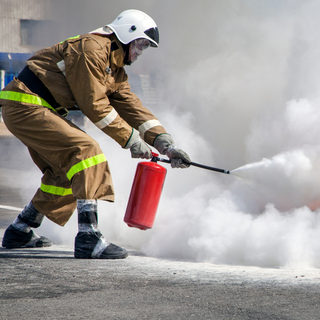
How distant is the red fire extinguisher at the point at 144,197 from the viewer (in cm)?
295

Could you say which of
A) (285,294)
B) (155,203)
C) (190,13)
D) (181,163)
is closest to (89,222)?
(155,203)

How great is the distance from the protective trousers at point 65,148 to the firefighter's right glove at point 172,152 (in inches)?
18.3

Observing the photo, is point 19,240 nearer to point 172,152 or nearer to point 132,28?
point 172,152

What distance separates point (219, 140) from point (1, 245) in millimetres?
2497

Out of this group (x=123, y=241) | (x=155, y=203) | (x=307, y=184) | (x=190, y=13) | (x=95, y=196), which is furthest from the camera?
(x=190, y=13)

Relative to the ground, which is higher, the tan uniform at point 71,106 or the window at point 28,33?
the window at point 28,33

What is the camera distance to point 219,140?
16.3ft

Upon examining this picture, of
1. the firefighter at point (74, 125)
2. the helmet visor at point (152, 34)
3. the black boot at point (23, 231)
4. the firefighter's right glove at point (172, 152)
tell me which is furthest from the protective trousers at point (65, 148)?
the helmet visor at point (152, 34)

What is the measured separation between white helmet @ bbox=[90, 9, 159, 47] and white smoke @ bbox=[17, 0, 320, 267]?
1080 mm

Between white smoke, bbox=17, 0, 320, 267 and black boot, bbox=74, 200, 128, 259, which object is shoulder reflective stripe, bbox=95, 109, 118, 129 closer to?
black boot, bbox=74, 200, 128, 259

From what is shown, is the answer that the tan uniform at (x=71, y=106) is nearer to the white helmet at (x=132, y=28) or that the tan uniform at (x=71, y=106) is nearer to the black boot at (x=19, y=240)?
the white helmet at (x=132, y=28)

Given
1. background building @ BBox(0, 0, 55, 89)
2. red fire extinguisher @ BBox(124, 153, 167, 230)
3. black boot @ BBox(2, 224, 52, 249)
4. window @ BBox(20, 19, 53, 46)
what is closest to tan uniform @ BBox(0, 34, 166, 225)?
red fire extinguisher @ BBox(124, 153, 167, 230)

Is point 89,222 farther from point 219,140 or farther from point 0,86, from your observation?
point 0,86

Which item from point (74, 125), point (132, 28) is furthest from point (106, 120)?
point (132, 28)
